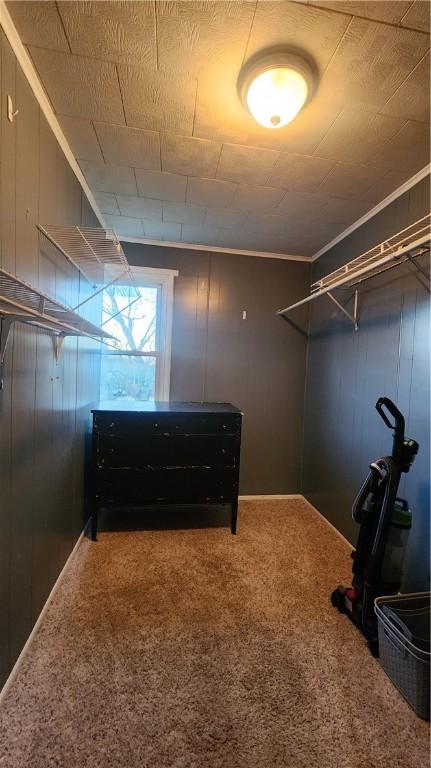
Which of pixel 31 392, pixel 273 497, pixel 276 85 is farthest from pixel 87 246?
pixel 273 497

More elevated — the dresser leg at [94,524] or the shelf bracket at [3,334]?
the shelf bracket at [3,334]

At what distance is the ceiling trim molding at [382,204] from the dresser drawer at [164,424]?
1.70m

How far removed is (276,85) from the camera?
1.21 meters

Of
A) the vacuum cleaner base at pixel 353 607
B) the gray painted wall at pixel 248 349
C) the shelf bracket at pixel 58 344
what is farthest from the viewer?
the gray painted wall at pixel 248 349

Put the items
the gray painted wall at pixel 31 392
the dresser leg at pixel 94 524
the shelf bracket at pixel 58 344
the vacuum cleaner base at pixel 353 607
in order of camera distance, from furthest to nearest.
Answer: the dresser leg at pixel 94 524 → the shelf bracket at pixel 58 344 → the vacuum cleaner base at pixel 353 607 → the gray painted wall at pixel 31 392

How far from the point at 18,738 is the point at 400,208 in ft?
9.99

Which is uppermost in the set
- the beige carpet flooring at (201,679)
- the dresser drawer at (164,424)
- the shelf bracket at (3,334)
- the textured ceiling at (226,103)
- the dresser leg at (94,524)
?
the textured ceiling at (226,103)

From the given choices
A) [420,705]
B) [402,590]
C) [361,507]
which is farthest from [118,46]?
[402,590]

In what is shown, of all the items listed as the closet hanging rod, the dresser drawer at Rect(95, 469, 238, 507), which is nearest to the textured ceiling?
the closet hanging rod

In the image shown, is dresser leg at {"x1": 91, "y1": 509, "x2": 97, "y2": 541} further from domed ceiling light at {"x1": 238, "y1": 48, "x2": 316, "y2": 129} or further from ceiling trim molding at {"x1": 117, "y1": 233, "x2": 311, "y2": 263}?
domed ceiling light at {"x1": 238, "y1": 48, "x2": 316, "y2": 129}

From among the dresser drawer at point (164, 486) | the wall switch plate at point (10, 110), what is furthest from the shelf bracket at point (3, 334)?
the dresser drawer at point (164, 486)

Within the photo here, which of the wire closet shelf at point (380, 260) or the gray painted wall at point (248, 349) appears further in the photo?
the gray painted wall at point (248, 349)

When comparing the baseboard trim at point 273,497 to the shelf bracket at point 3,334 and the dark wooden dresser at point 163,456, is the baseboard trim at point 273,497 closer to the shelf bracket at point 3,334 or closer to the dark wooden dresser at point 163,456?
the dark wooden dresser at point 163,456

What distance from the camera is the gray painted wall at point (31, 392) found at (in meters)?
1.15
